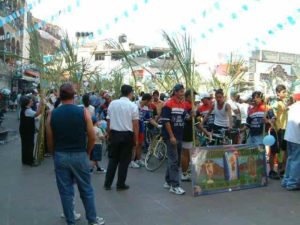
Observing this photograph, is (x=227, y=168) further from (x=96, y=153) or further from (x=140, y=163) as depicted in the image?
(x=140, y=163)

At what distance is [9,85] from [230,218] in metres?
37.4

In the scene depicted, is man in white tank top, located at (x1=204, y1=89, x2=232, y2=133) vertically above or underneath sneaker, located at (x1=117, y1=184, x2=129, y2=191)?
above

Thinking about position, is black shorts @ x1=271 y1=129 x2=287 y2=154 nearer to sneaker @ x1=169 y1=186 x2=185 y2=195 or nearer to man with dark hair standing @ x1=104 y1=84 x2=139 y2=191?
sneaker @ x1=169 y1=186 x2=185 y2=195

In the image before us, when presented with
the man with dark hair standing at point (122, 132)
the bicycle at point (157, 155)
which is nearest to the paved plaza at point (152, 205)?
the man with dark hair standing at point (122, 132)

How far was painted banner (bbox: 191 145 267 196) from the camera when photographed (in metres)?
6.54

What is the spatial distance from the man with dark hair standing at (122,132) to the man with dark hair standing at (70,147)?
197 cm

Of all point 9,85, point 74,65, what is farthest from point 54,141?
point 9,85

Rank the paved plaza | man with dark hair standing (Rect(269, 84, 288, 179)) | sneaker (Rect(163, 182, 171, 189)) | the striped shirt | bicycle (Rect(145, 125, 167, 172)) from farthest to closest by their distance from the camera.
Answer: bicycle (Rect(145, 125, 167, 172))
man with dark hair standing (Rect(269, 84, 288, 179))
sneaker (Rect(163, 182, 171, 189))
the striped shirt
the paved plaza

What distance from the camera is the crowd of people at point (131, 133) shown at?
15.3ft

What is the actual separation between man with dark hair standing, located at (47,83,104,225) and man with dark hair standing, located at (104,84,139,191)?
6.45ft

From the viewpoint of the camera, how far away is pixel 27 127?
30.9 feet

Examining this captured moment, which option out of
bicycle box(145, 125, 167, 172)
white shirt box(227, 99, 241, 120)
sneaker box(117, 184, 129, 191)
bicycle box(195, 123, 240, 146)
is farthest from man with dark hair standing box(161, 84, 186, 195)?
white shirt box(227, 99, 241, 120)

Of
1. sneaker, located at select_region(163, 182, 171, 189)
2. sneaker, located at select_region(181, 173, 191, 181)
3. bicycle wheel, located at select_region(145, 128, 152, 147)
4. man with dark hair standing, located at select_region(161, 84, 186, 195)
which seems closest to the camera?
man with dark hair standing, located at select_region(161, 84, 186, 195)

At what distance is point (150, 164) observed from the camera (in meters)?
9.22
